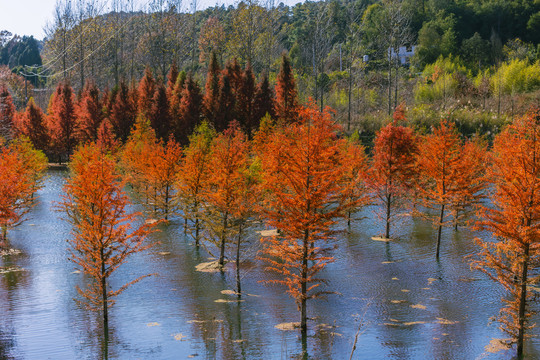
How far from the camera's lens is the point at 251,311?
72.9ft

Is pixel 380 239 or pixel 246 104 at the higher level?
pixel 246 104

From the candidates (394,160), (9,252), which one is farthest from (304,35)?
(9,252)

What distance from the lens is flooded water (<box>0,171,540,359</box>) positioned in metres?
19.0

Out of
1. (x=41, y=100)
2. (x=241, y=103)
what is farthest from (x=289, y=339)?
(x=41, y=100)

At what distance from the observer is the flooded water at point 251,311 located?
→ 1895 centimetres

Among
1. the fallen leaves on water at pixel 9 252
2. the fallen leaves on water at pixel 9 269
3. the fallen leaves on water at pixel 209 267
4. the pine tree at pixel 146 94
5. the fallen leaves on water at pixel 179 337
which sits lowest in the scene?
the fallen leaves on water at pixel 179 337

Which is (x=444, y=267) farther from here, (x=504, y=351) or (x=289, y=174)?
(x=289, y=174)

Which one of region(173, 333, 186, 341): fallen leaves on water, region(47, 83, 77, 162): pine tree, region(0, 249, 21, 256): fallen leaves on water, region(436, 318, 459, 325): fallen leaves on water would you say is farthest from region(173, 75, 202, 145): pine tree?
region(436, 318, 459, 325): fallen leaves on water

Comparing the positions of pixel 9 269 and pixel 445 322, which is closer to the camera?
pixel 445 322

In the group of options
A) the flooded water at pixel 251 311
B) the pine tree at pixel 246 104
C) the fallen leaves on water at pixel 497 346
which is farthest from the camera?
the pine tree at pixel 246 104

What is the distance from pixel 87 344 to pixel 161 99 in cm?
4695

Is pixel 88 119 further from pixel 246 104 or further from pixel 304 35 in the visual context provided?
pixel 304 35

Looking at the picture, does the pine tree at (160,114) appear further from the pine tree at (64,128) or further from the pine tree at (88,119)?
the pine tree at (64,128)

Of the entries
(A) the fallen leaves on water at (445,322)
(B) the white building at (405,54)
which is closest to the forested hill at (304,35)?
(B) the white building at (405,54)
